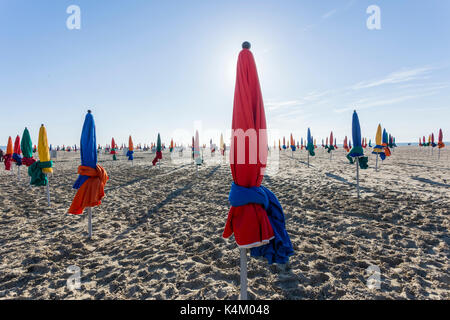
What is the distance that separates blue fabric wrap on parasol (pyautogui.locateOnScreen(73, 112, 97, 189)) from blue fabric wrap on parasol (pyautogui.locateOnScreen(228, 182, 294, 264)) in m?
3.52

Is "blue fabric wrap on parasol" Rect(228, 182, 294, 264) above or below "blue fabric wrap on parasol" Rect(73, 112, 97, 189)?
below

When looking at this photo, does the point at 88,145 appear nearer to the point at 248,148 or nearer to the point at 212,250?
the point at 212,250

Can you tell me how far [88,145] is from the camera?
162 inches

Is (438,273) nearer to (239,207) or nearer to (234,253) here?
(234,253)

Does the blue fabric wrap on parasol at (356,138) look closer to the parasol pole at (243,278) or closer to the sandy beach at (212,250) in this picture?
the sandy beach at (212,250)

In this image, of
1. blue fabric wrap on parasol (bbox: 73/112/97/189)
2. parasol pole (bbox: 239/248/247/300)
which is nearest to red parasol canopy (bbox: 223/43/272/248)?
parasol pole (bbox: 239/248/247/300)

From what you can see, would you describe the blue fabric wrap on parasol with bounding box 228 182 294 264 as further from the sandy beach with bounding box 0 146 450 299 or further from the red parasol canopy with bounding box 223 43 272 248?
the sandy beach with bounding box 0 146 450 299

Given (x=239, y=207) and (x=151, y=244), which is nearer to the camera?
(x=239, y=207)

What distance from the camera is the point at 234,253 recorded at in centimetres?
376

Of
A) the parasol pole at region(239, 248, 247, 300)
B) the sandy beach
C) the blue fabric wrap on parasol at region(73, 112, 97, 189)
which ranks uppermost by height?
the blue fabric wrap on parasol at region(73, 112, 97, 189)

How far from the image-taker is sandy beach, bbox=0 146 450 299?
2.81 metres

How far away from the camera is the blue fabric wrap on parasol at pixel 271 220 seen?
6.03 ft
